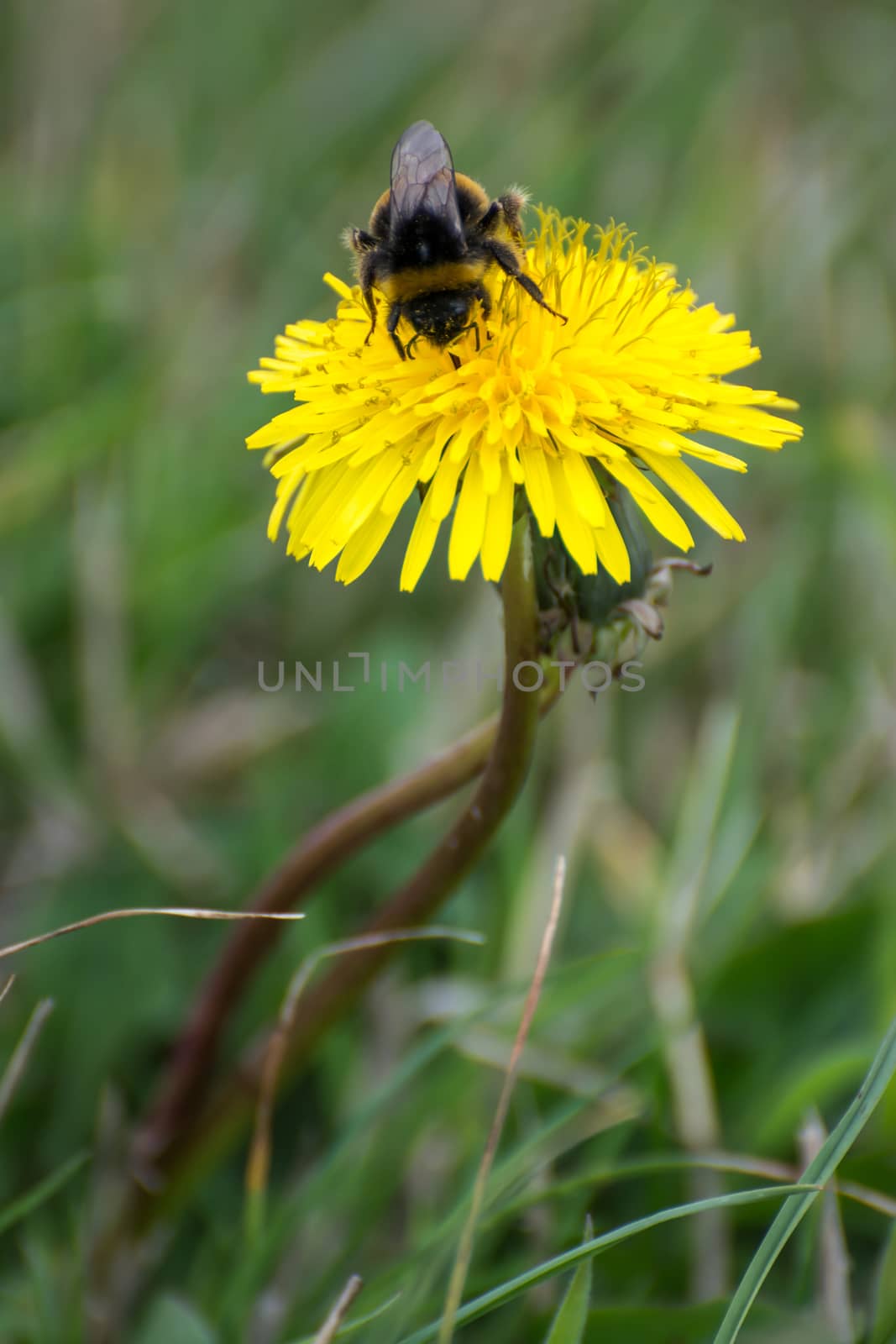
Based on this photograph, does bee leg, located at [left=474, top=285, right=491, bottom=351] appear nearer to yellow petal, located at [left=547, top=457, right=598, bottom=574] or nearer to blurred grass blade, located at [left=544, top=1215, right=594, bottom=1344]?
yellow petal, located at [left=547, top=457, right=598, bottom=574]

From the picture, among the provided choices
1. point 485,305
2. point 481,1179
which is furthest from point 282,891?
point 485,305

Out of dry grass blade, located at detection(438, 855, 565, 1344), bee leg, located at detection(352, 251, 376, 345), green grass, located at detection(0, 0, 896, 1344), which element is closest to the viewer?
dry grass blade, located at detection(438, 855, 565, 1344)

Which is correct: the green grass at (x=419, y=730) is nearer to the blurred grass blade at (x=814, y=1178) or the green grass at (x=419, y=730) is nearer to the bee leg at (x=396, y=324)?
the blurred grass blade at (x=814, y=1178)

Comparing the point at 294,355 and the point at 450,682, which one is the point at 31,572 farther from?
the point at 294,355

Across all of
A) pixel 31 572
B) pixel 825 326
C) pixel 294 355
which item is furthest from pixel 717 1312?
pixel 825 326

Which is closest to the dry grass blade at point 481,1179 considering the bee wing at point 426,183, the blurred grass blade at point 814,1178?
the blurred grass blade at point 814,1178

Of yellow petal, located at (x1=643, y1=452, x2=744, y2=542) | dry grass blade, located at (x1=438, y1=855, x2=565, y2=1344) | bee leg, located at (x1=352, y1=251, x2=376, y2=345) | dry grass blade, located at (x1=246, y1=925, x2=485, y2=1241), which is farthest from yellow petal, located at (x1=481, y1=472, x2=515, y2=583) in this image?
dry grass blade, located at (x1=246, y1=925, x2=485, y2=1241)

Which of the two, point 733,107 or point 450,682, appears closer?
point 450,682
